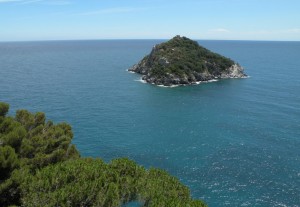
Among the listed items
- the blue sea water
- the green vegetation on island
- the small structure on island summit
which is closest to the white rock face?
the small structure on island summit

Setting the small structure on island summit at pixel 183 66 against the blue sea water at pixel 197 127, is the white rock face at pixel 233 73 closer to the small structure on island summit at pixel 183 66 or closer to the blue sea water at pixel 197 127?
the small structure on island summit at pixel 183 66

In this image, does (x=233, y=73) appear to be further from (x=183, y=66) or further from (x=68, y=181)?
(x=68, y=181)

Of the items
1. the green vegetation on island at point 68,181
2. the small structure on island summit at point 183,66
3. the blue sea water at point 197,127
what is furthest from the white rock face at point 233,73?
the green vegetation on island at point 68,181

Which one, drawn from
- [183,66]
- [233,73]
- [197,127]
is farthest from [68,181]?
[233,73]

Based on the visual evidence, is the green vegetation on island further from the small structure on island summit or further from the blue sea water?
the small structure on island summit

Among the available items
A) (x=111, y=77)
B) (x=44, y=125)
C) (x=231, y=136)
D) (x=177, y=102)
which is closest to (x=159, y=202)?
(x=44, y=125)
